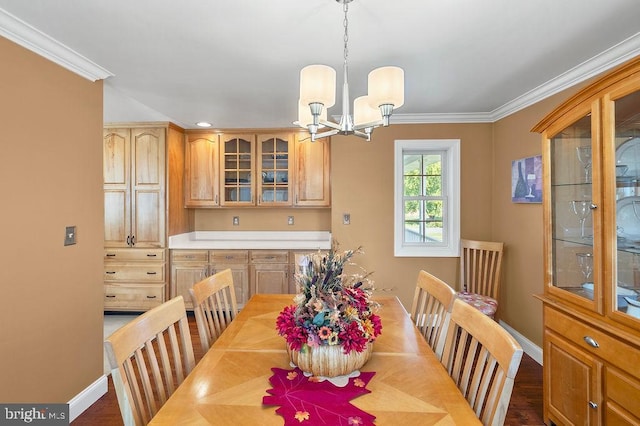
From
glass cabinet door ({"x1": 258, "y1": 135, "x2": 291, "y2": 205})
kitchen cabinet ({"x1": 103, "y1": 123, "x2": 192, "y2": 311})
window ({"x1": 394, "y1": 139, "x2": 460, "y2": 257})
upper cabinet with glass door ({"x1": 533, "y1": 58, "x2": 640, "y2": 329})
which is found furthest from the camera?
glass cabinet door ({"x1": 258, "y1": 135, "x2": 291, "y2": 205})

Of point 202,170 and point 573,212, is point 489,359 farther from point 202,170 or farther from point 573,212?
point 202,170

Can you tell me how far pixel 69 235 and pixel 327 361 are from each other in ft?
6.34

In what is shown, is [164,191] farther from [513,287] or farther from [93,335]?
[513,287]

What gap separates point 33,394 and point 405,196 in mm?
3399

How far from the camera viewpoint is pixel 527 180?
2879 mm

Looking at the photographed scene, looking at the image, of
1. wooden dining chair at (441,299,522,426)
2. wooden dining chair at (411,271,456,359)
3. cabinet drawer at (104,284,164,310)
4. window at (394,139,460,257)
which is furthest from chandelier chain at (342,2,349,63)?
cabinet drawer at (104,284,164,310)

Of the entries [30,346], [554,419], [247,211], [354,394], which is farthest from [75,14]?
[554,419]

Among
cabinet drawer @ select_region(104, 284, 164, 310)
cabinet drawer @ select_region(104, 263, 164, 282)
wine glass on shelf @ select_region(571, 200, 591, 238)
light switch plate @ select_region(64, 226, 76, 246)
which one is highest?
wine glass on shelf @ select_region(571, 200, 591, 238)

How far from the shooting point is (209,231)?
4.46 meters

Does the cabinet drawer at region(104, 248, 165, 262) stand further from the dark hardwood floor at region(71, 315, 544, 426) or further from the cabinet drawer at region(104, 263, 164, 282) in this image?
the dark hardwood floor at region(71, 315, 544, 426)

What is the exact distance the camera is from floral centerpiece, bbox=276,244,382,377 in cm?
114

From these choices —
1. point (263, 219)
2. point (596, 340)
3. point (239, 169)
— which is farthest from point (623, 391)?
point (239, 169)

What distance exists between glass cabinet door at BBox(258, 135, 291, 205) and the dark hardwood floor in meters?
2.37

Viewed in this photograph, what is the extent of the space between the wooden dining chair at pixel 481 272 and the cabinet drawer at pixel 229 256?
2.36 meters
